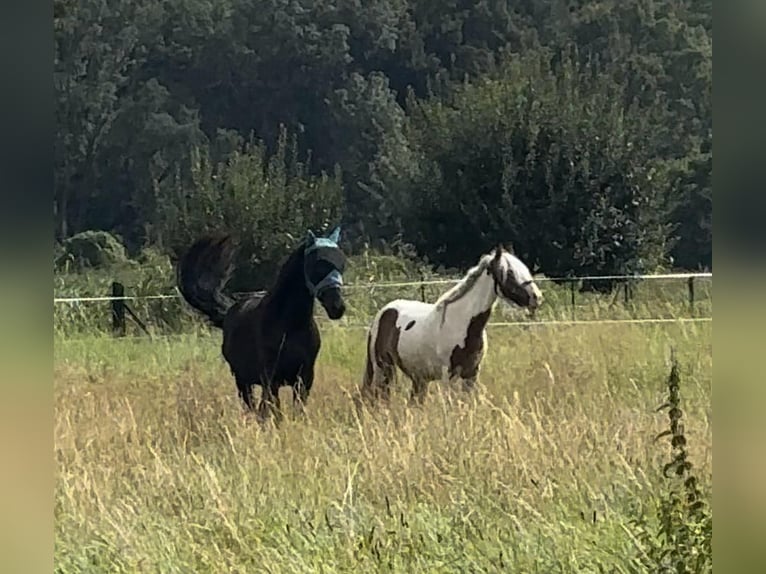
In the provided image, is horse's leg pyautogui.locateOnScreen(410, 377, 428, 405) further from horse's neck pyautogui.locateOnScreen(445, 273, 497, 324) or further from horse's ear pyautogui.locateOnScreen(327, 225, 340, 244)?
horse's ear pyautogui.locateOnScreen(327, 225, 340, 244)

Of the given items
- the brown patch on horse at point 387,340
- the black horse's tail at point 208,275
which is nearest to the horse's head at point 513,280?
the brown patch on horse at point 387,340

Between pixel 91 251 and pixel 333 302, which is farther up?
pixel 91 251

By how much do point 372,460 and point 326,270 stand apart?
621 millimetres

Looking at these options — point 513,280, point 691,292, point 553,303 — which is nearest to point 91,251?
point 513,280

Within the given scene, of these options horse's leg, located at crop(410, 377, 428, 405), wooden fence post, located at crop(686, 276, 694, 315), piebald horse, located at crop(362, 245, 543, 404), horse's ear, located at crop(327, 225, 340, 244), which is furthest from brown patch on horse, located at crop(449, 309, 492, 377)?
wooden fence post, located at crop(686, 276, 694, 315)

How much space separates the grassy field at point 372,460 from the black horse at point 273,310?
0.19 feet

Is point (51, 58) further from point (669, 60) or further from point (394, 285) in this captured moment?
point (669, 60)

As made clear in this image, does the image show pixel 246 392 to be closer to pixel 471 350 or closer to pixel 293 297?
pixel 293 297

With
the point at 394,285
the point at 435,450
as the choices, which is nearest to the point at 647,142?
the point at 394,285

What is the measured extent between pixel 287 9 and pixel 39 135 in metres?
1.22

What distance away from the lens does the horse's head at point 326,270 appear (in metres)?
2.94

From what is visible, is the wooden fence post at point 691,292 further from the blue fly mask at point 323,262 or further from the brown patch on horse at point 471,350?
the blue fly mask at point 323,262

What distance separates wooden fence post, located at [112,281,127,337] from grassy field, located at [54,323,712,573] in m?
0.05

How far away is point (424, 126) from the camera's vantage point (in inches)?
116
